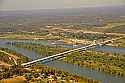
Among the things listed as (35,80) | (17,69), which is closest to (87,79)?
(35,80)

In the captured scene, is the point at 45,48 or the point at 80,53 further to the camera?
the point at 45,48

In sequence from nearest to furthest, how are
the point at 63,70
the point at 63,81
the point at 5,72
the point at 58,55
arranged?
1. the point at 63,81
2. the point at 5,72
3. the point at 63,70
4. the point at 58,55

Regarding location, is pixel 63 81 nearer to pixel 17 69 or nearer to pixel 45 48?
pixel 17 69

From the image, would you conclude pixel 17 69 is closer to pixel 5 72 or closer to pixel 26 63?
pixel 5 72

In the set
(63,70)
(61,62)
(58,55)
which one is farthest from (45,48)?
(63,70)

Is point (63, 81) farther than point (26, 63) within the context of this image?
No

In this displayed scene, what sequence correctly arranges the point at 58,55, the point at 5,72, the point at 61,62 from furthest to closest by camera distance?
1. the point at 58,55
2. the point at 61,62
3. the point at 5,72

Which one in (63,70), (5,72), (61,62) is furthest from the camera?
Result: (61,62)

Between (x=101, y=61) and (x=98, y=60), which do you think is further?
(x=98, y=60)

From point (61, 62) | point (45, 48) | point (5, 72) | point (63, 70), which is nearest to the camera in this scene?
point (5, 72)
